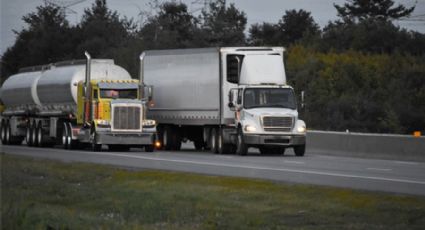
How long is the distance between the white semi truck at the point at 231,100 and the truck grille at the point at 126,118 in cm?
208

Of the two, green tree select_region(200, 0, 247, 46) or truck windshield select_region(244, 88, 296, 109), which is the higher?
green tree select_region(200, 0, 247, 46)

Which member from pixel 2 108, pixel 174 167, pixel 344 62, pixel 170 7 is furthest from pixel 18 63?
pixel 174 167

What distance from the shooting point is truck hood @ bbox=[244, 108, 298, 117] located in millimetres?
39500

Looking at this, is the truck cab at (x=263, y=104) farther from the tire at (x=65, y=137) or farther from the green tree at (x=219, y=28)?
the green tree at (x=219, y=28)

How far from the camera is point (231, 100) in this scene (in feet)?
133

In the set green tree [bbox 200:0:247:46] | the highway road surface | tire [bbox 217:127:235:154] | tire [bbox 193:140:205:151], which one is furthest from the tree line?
the highway road surface

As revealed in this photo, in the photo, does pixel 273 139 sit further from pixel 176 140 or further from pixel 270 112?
pixel 176 140

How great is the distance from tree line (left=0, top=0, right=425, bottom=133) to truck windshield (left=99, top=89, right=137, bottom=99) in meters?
20.1

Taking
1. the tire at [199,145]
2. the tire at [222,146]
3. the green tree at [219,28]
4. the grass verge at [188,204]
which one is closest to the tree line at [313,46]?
the green tree at [219,28]

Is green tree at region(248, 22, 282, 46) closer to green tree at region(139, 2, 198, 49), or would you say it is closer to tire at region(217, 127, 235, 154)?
green tree at region(139, 2, 198, 49)

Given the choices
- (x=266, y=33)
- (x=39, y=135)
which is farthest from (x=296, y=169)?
(x=266, y=33)

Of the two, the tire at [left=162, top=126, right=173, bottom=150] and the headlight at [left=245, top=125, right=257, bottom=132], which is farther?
the tire at [left=162, top=126, right=173, bottom=150]

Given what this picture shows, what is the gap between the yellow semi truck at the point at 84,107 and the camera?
42.8 metres

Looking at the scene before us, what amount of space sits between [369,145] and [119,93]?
32.0ft
